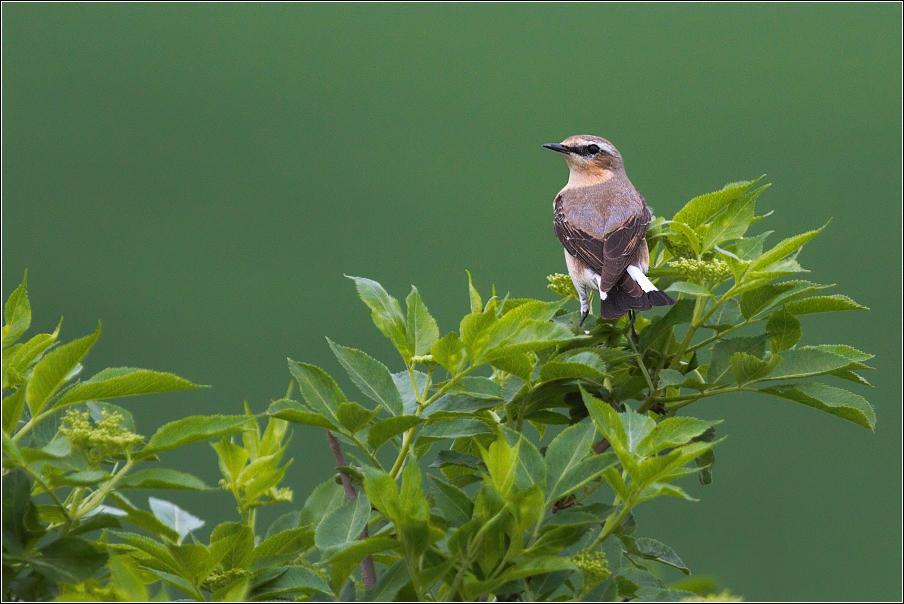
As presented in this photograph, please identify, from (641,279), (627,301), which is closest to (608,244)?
(641,279)

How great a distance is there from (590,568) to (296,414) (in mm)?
257

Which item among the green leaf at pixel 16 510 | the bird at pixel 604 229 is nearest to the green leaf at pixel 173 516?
the green leaf at pixel 16 510

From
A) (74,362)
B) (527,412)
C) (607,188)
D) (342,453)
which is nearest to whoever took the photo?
(74,362)

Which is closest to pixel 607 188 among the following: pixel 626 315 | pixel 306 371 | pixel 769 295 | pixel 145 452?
pixel 626 315

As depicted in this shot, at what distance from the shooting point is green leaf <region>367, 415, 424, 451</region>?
0.70 m

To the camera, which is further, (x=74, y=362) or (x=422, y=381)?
(x=422, y=381)

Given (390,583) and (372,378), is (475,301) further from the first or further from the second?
(390,583)

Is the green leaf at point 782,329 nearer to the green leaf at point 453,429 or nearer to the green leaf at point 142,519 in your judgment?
the green leaf at point 453,429

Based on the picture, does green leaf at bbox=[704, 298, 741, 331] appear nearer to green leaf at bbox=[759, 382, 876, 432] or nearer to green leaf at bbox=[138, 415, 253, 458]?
green leaf at bbox=[759, 382, 876, 432]

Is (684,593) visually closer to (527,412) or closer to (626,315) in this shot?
(527,412)

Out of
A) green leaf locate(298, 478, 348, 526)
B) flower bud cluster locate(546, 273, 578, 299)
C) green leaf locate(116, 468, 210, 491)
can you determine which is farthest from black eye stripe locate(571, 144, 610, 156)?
green leaf locate(116, 468, 210, 491)

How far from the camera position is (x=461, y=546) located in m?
0.65

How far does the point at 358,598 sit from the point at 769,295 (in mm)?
521

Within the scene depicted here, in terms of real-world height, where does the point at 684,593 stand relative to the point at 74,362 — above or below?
below
